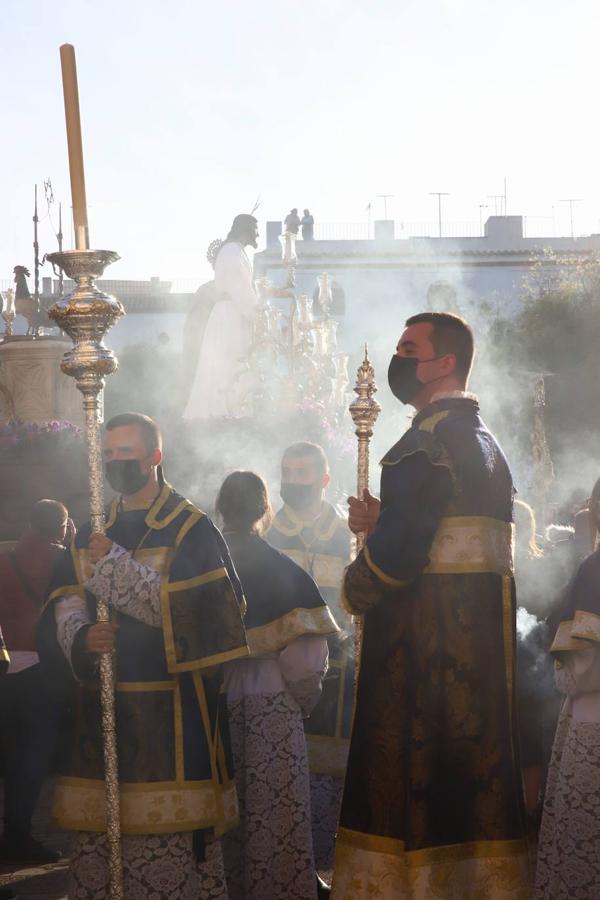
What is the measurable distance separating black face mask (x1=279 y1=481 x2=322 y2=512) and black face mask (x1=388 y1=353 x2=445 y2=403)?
98.6 inches

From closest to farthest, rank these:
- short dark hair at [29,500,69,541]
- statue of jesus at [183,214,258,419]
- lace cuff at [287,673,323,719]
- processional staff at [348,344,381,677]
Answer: processional staff at [348,344,381,677], lace cuff at [287,673,323,719], short dark hair at [29,500,69,541], statue of jesus at [183,214,258,419]

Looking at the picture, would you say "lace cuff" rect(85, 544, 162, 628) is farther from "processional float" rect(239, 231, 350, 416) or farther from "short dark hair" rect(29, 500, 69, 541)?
"processional float" rect(239, 231, 350, 416)

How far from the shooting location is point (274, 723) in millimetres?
6289

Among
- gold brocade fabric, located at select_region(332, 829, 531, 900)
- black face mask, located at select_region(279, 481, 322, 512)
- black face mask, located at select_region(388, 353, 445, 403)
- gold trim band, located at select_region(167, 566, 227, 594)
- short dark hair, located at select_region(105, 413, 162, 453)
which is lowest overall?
gold brocade fabric, located at select_region(332, 829, 531, 900)

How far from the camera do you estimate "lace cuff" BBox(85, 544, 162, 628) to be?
17.0ft

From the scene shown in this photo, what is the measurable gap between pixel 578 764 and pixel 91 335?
2.45 meters

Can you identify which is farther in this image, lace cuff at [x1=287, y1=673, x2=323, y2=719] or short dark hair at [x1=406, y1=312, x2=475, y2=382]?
lace cuff at [x1=287, y1=673, x2=323, y2=719]

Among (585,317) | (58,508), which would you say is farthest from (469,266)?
(58,508)

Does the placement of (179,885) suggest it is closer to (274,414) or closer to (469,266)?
(274,414)

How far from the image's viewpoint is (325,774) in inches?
291

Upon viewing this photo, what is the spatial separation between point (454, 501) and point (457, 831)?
1.10 meters

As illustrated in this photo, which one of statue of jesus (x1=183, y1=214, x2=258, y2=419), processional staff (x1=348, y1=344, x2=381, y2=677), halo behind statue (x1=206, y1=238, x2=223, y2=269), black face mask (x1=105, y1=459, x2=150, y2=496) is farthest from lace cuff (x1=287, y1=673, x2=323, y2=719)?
halo behind statue (x1=206, y1=238, x2=223, y2=269)

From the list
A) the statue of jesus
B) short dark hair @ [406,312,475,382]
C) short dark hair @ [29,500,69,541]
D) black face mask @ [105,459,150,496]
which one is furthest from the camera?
the statue of jesus

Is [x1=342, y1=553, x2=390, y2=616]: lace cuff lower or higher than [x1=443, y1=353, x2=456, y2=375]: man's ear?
lower
